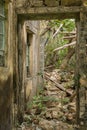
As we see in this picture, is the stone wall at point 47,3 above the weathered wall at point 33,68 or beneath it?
above

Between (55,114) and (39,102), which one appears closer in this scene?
(55,114)

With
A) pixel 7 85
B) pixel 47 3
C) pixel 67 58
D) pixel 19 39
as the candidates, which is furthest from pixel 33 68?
→ pixel 7 85

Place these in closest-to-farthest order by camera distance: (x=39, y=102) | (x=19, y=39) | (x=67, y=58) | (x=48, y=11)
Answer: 1. (x=48, y=11)
2. (x=19, y=39)
3. (x=39, y=102)
4. (x=67, y=58)

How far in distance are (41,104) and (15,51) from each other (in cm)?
316

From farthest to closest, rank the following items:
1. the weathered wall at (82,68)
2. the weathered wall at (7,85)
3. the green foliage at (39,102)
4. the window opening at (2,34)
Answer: the green foliage at (39,102)
the weathered wall at (82,68)
the window opening at (2,34)
the weathered wall at (7,85)

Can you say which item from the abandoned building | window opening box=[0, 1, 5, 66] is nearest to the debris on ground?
the abandoned building

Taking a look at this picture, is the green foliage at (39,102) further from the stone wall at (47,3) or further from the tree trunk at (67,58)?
the stone wall at (47,3)

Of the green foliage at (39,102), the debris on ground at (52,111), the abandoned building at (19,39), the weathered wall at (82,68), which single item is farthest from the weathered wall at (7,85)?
the green foliage at (39,102)

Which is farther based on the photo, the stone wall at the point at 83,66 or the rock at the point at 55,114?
the rock at the point at 55,114

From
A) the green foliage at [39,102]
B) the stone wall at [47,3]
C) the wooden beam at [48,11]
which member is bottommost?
the green foliage at [39,102]

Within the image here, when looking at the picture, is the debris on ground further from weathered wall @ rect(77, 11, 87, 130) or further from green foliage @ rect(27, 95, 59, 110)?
weathered wall @ rect(77, 11, 87, 130)

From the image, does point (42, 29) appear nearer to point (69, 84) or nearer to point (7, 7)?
point (69, 84)

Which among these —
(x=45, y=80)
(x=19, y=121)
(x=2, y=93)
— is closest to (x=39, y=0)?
(x=2, y=93)

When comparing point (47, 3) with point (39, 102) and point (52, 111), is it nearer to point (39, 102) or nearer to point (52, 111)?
point (52, 111)
